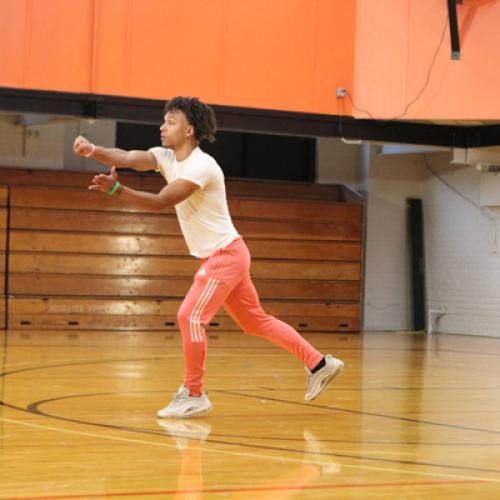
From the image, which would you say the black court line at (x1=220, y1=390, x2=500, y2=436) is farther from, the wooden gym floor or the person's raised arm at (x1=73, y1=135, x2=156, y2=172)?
the person's raised arm at (x1=73, y1=135, x2=156, y2=172)

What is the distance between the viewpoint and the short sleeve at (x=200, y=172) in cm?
522

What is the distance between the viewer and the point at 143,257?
13.6 meters

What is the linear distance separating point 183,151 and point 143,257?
8240mm

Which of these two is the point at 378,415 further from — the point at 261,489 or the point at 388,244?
the point at 388,244

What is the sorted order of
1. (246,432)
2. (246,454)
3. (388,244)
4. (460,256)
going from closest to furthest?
1. (246,454)
2. (246,432)
3. (460,256)
4. (388,244)

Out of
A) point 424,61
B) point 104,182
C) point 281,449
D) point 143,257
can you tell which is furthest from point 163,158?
point 143,257

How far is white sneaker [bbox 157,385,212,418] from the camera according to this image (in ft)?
17.6

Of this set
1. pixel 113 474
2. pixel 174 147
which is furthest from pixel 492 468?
pixel 174 147

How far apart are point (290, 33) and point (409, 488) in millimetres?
9265

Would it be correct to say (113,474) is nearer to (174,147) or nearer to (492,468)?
(492,468)

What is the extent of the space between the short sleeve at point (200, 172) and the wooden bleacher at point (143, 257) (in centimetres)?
820

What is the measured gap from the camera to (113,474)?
12.4 feet

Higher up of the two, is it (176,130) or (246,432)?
(176,130)

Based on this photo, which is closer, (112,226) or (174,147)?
(174,147)
